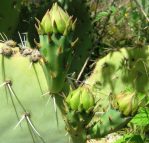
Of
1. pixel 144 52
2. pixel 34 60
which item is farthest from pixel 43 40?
pixel 144 52

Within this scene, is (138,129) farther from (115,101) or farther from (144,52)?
(115,101)

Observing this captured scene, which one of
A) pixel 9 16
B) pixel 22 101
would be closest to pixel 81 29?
pixel 9 16

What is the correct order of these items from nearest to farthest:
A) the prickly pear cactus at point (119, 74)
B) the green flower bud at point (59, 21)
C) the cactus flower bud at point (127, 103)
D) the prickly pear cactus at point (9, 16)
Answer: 1. the green flower bud at point (59, 21)
2. the cactus flower bud at point (127, 103)
3. the prickly pear cactus at point (119, 74)
4. the prickly pear cactus at point (9, 16)

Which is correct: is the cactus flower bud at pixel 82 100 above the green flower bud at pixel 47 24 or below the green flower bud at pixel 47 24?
below

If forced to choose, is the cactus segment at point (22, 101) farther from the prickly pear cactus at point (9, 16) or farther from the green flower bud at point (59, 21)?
the prickly pear cactus at point (9, 16)

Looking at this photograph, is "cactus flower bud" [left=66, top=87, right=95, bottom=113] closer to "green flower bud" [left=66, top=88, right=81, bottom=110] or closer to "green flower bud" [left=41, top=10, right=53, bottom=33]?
"green flower bud" [left=66, top=88, right=81, bottom=110]

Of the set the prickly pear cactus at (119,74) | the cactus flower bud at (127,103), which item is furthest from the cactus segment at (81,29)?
the cactus flower bud at (127,103)
